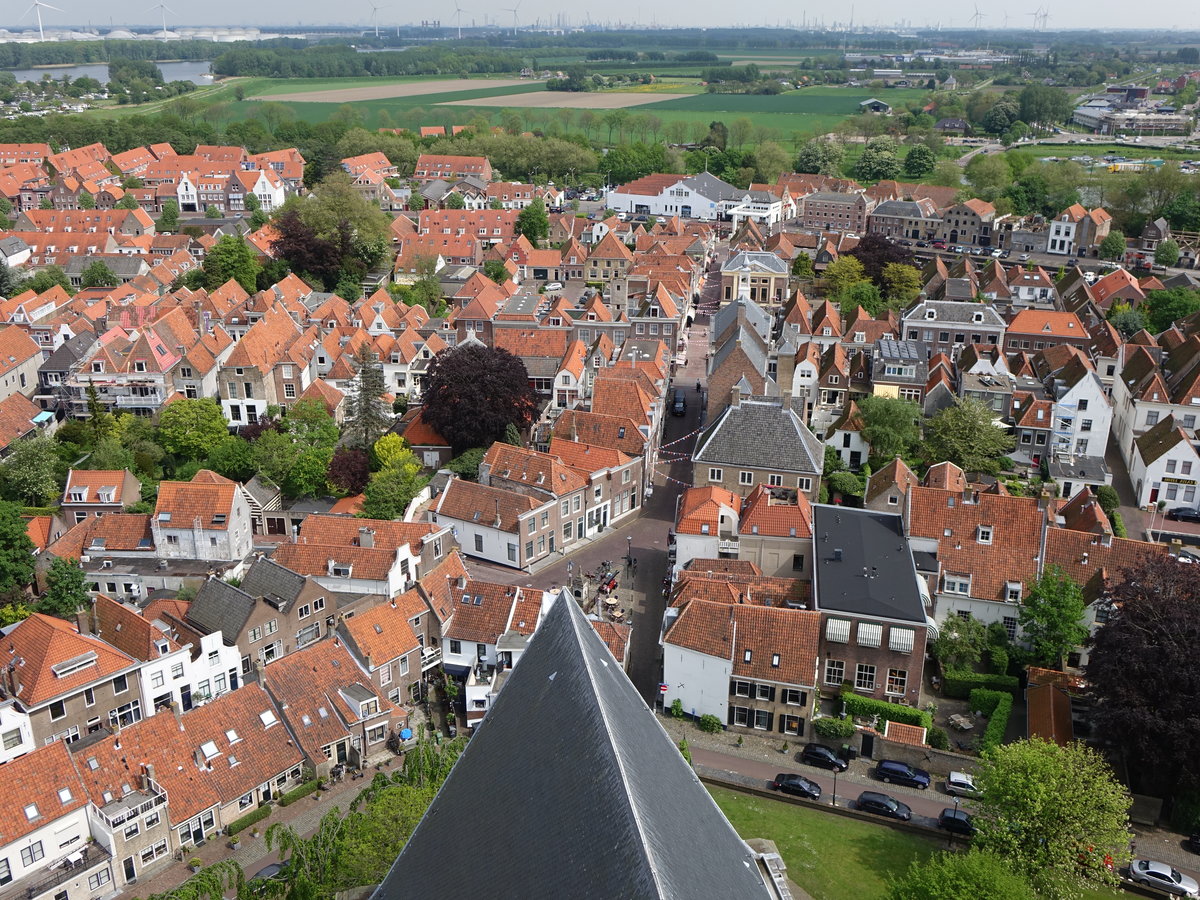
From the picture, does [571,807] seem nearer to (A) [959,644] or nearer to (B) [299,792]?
(B) [299,792]

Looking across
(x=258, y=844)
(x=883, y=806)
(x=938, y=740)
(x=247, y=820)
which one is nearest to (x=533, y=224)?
(x=938, y=740)

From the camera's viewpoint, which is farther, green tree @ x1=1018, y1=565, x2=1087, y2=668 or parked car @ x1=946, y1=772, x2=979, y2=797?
green tree @ x1=1018, y1=565, x2=1087, y2=668

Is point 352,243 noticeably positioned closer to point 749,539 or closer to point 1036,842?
point 749,539

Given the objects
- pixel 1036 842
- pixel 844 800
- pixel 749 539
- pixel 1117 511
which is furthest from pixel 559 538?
pixel 1117 511

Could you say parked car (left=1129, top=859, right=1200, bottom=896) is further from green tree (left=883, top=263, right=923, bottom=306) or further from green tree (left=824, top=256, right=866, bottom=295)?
green tree (left=824, top=256, right=866, bottom=295)

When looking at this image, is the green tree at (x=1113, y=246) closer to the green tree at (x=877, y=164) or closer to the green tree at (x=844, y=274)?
the green tree at (x=844, y=274)

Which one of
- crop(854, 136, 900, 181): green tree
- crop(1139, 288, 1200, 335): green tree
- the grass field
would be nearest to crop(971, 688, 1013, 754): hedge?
the grass field

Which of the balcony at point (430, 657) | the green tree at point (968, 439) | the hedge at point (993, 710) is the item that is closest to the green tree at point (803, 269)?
the green tree at point (968, 439)
